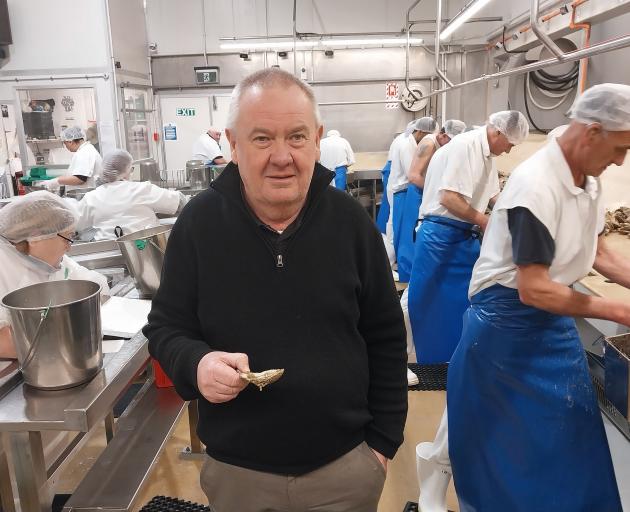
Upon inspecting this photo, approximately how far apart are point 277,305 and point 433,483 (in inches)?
51.4

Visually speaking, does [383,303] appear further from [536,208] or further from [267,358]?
[536,208]

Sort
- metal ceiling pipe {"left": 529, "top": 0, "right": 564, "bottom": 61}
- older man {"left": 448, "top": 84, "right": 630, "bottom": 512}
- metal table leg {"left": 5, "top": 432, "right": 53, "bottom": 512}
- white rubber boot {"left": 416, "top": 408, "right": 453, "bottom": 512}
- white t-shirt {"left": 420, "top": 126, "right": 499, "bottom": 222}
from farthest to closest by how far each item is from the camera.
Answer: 1. white t-shirt {"left": 420, "top": 126, "right": 499, "bottom": 222}
2. white rubber boot {"left": 416, "top": 408, "right": 453, "bottom": 512}
3. metal ceiling pipe {"left": 529, "top": 0, "right": 564, "bottom": 61}
4. older man {"left": 448, "top": 84, "right": 630, "bottom": 512}
5. metal table leg {"left": 5, "top": 432, "right": 53, "bottom": 512}

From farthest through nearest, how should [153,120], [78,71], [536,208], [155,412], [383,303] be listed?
[153,120] → [78,71] → [155,412] → [536,208] → [383,303]

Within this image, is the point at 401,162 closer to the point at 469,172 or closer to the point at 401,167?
the point at 401,167

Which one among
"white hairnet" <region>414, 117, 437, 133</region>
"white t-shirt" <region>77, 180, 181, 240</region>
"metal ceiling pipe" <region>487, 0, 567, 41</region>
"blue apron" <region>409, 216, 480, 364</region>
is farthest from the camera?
"white hairnet" <region>414, 117, 437, 133</region>

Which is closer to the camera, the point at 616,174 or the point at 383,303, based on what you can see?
the point at 383,303

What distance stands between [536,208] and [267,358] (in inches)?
34.3

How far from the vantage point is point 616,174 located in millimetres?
3045

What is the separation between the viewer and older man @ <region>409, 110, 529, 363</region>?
261cm

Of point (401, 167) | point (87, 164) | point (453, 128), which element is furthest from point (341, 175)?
point (87, 164)

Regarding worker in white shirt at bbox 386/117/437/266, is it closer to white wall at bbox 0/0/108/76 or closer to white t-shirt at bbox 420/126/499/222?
white t-shirt at bbox 420/126/499/222

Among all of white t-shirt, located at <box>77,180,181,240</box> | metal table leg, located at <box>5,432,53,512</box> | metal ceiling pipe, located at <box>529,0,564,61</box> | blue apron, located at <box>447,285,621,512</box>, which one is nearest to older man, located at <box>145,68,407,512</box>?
metal table leg, located at <box>5,432,53,512</box>

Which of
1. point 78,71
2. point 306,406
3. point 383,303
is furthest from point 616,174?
point 78,71

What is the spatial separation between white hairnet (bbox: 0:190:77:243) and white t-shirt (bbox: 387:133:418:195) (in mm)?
3323
